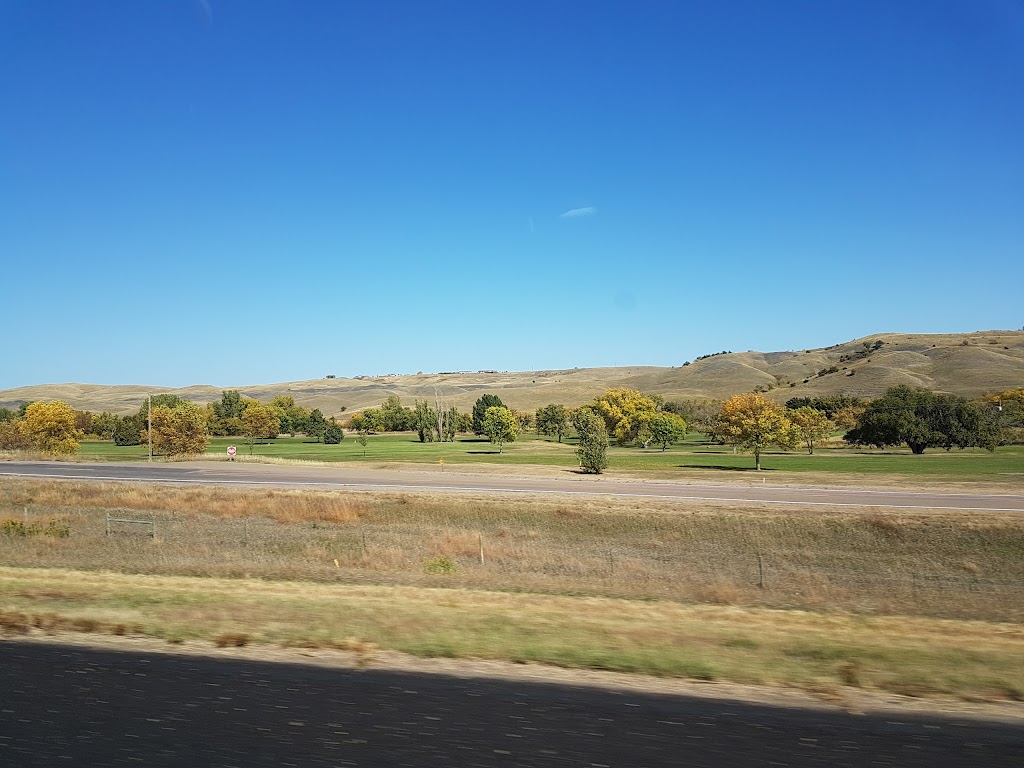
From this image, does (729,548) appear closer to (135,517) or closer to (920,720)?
(920,720)

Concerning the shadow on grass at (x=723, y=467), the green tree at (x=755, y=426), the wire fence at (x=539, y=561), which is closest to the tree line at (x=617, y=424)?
the green tree at (x=755, y=426)

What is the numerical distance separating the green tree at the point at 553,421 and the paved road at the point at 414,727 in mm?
112564

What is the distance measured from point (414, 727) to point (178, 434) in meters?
77.4

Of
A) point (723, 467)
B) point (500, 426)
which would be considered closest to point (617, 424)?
point (500, 426)

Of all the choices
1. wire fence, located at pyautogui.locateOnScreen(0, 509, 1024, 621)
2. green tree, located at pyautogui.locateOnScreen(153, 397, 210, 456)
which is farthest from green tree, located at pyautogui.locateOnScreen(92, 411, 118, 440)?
wire fence, located at pyautogui.locateOnScreen(0, 509, 1024, 621)

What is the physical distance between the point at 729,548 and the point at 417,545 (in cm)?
1223

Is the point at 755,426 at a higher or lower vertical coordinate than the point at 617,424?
higher

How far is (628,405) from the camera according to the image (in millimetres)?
112438

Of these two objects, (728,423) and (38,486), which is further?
(728,423)

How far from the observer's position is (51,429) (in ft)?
266

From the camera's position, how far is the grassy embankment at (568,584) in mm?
10078

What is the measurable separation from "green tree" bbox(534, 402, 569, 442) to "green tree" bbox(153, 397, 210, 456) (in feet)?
188

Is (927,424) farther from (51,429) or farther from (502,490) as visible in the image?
(51,429)

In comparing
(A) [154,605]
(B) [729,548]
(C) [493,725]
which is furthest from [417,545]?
(C) [493,725]
